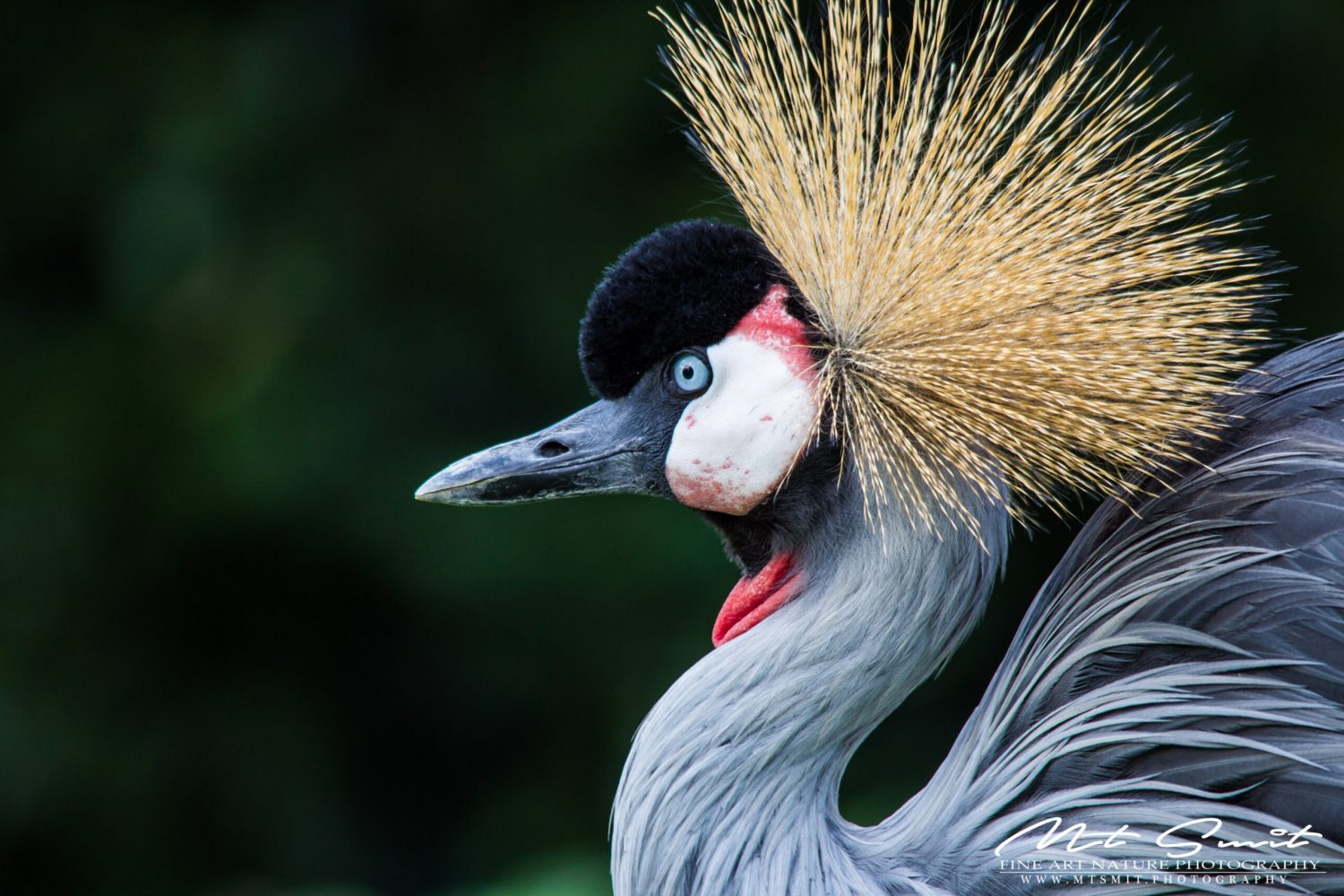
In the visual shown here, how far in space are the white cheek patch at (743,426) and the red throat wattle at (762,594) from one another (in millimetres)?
60

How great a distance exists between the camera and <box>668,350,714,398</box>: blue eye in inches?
45.1

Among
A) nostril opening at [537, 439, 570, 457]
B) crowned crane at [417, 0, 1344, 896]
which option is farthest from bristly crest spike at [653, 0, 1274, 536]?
nostril opening at [537, 439, 570, 457]

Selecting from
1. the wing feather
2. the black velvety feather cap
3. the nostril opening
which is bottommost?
the wing feather

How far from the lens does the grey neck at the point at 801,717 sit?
1071 millimetres

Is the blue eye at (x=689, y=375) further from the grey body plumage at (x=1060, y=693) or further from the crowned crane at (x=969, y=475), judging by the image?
the grey body plumage at (x=1060, y=693)

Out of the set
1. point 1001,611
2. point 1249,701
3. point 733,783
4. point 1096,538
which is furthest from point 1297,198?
point 733,783

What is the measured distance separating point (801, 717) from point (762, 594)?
0.45ft

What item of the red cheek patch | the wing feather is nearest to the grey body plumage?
the wing feather

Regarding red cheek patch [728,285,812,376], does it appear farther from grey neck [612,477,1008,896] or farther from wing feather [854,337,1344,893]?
wing feather [854,337,1344,893]

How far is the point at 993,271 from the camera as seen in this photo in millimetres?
1057

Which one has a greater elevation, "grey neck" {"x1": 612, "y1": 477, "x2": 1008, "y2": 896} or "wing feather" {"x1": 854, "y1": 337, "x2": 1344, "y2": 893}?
"grey neck" {"x1": 612, "y1": 477, "x2": 1008, "y2": 896}

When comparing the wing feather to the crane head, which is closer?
the wing feather

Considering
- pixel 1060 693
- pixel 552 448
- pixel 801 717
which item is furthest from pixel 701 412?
pixel 1060 693

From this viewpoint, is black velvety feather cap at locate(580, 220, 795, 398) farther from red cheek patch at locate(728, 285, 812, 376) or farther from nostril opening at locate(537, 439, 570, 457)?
nostril opening at locate(537, 439, 570, 457)
